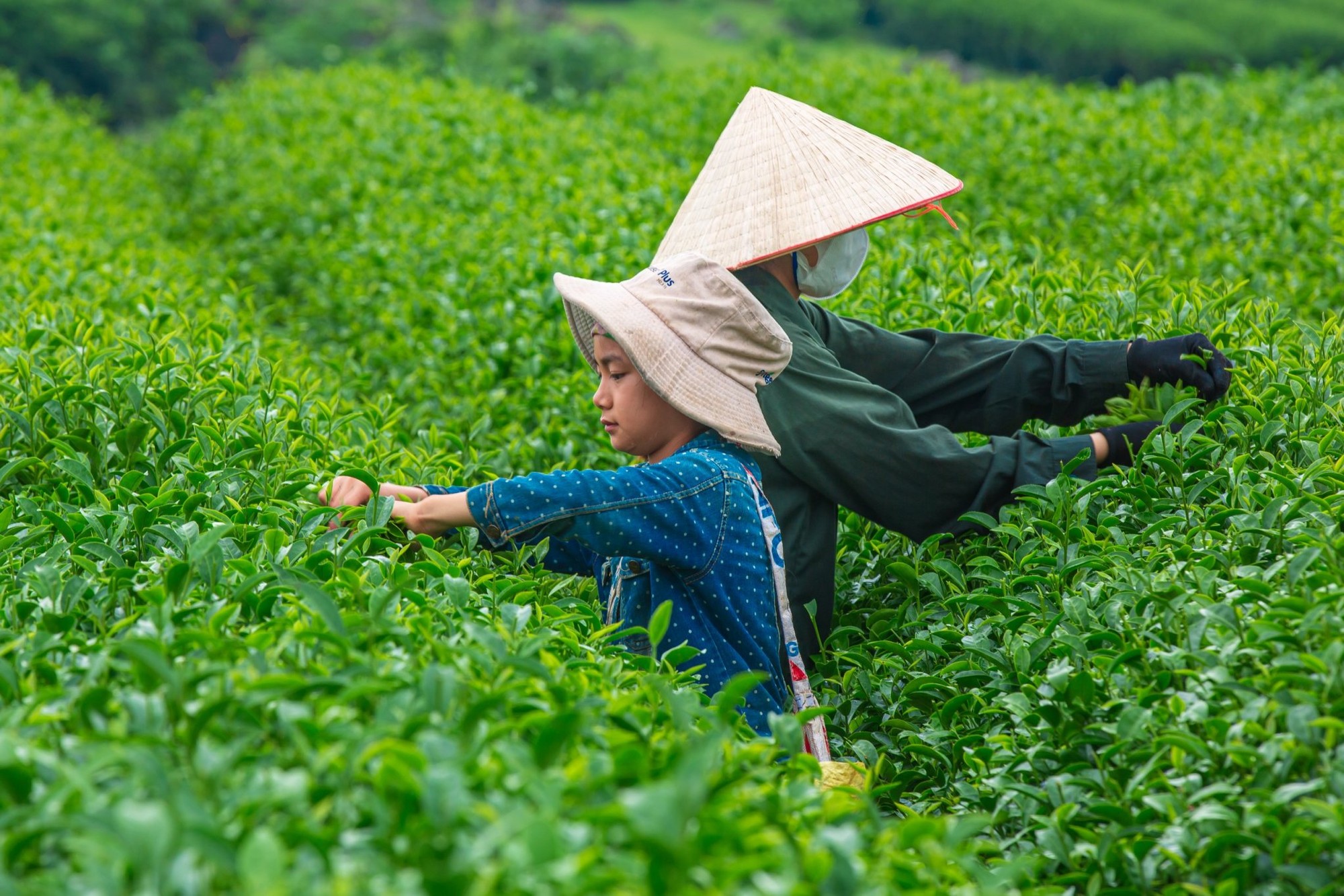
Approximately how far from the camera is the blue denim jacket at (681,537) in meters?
2.13

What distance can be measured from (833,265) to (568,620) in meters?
1.12

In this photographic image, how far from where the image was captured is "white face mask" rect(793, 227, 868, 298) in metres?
2.78

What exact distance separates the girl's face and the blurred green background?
8892 millimetres

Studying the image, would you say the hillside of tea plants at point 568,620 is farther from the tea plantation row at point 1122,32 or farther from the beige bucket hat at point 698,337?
the tea plantation row at point 1122,32

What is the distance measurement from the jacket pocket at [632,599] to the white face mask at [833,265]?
829 millimetres

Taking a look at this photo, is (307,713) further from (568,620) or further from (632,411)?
(632,411)

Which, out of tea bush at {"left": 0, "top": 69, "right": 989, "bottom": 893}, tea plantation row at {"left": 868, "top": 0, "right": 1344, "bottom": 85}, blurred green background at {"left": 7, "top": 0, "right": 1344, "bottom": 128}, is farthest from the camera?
tea plantation row at {"left": 868, "top": 0, "right": 1344, "bottom": 85}

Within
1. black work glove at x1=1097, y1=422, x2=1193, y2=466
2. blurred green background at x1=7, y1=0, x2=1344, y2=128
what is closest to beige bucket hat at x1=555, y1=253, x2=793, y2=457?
black work glove at x1=1097, y1=422, x2=1193, y2=466

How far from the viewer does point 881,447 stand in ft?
8.13

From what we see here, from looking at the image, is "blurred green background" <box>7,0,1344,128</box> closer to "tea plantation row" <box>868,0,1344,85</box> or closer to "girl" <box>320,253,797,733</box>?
"tea plantation row" <box>868,0,1344,85</box>

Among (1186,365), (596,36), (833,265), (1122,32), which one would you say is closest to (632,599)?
(833,265)

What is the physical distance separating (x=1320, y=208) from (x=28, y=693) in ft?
14.6

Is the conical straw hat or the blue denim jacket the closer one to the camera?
the blue denim jacket

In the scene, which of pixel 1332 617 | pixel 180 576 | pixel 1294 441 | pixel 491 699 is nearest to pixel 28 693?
pixel 180 576
